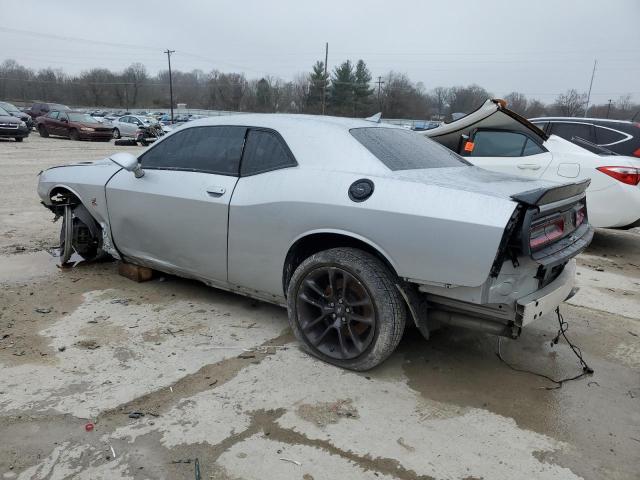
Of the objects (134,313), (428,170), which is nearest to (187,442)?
(134,313)

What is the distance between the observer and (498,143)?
667 centimetres

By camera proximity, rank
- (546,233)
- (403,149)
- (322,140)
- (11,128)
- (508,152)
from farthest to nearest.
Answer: (11,128) → (508,152) → (403,149) → (322,140) → (546,233)

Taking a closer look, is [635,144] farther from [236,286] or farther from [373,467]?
[373,467]

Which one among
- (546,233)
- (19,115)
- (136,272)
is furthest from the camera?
(19,115)

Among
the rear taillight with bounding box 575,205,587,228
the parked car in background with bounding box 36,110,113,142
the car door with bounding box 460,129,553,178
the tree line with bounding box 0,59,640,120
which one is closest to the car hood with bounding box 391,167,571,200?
the rear taillight with bounding box 575,205,587,228

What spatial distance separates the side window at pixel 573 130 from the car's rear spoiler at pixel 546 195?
4.43 metres

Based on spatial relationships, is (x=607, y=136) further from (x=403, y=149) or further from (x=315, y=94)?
(x=315, y=94)

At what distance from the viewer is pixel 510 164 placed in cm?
650

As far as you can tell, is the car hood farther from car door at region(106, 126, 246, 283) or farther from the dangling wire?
car door at region(106, 126, 246, 283)

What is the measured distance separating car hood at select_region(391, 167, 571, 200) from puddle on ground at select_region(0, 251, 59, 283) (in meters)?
3.73

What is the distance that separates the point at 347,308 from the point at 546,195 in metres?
1.29

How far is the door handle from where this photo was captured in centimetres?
354

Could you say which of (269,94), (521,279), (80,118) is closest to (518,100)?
(269,94)

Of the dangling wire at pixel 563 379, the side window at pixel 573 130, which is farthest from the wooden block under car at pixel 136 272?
the side window at pixel 573 130
